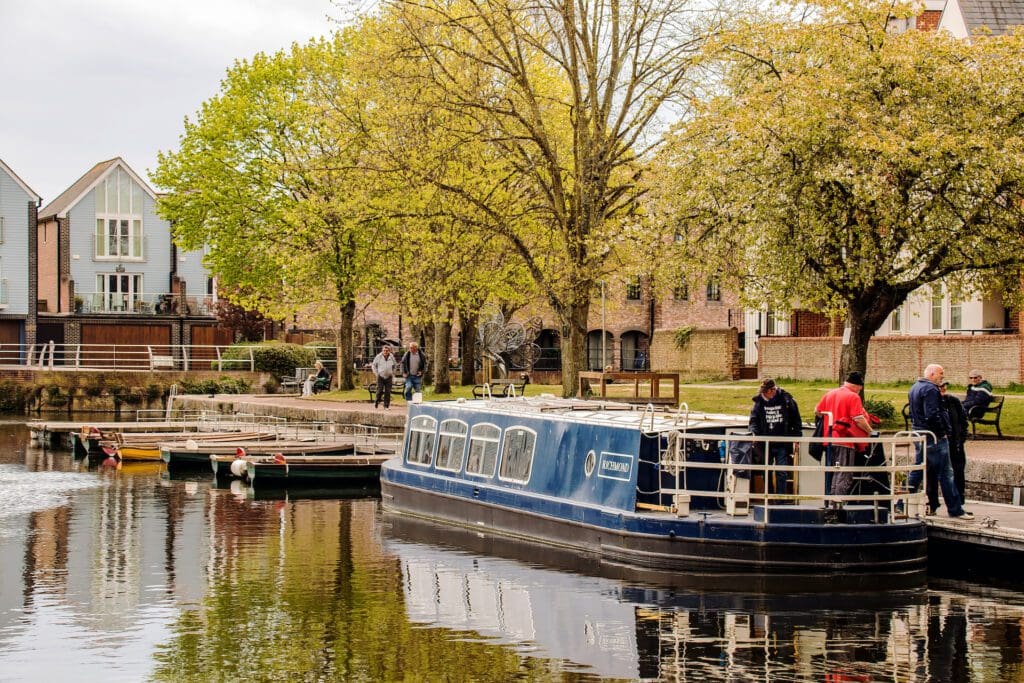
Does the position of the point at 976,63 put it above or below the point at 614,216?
above

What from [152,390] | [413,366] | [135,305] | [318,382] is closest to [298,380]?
[318,382]

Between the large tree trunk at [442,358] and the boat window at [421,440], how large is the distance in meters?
15.3

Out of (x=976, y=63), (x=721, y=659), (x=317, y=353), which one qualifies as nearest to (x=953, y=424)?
(x=721, y=659)

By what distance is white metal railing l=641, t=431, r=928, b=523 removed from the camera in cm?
1683

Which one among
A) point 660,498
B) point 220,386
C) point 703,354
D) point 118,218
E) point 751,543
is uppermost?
point 118,218

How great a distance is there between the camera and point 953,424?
18.7 metres

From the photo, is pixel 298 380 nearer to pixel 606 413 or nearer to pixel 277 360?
pixel 277 360

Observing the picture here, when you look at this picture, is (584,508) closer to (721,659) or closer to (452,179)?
(721,659)

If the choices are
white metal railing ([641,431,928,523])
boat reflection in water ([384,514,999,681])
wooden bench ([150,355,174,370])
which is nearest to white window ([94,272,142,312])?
wooden bench ([150,355,174,370])

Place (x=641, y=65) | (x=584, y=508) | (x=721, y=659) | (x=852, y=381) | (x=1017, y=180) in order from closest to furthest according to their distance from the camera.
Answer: (x=721, y=659) < (x=852, y=381) < (x=584, y=508) < (x=1017, y=180) < (x=641, y=65)

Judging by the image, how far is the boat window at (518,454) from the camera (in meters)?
21.2

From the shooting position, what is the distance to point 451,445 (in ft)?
77.8

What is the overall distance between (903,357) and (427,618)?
26783 millimetres

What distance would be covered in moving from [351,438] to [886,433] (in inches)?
553
